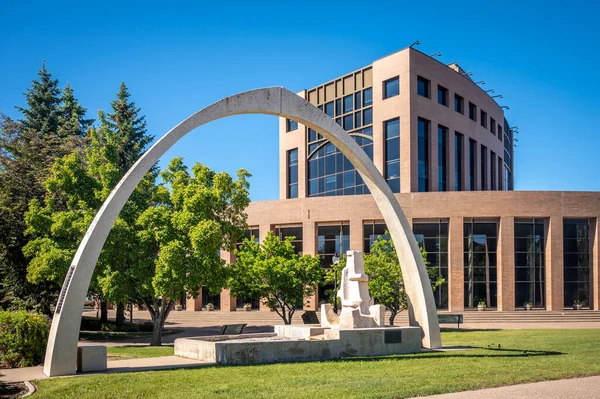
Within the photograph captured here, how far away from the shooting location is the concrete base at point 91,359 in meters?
14.7

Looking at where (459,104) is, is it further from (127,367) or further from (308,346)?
(127,367)

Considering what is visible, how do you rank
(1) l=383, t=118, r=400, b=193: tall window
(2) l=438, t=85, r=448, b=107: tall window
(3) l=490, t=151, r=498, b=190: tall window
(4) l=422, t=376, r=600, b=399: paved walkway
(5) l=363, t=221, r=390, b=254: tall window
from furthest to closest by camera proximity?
(3) l=490, t=151, r=498, b=190: tall window, (2) l=438, t=85, r=448, b=107: tall window, (1) l=383, t=118, r=400, b=193: tall window, (5) l=363, t=221, r=390, b=254: tall window, (4) l=422, t=376, r=600, b=399: paved walkway

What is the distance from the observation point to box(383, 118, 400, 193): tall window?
158ft

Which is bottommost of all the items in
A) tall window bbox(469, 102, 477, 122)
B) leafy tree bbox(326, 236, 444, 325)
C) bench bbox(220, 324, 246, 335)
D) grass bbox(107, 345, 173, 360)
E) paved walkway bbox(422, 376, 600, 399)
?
grass bbox(107, 345, 173, 360)

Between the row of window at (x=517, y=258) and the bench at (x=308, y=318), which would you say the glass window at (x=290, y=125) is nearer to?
the row of window at (x=517, y=258)

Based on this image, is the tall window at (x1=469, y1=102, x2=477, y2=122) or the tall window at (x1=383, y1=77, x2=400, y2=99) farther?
the tall window at (x1=469, y1=102, x2=477, y2=122)

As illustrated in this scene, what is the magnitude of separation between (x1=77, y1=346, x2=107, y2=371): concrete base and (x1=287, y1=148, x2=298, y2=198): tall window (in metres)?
42.0

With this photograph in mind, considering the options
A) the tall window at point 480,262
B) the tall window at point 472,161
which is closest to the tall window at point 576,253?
the tall window at point 480,262

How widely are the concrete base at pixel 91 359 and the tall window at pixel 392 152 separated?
35456 mm

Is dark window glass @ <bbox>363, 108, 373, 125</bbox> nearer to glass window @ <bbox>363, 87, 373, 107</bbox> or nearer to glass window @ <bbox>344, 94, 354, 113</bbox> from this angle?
glass window @ <bbox>363, 87, 373, 107</bbox>

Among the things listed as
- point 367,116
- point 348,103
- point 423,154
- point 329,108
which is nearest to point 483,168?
point 423,154

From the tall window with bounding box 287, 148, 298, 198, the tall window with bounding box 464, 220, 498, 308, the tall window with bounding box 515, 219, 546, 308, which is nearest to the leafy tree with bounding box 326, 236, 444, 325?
the tall window with bounding box 464, 220, 498, 308

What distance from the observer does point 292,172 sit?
57500 mm

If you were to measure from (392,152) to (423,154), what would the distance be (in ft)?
8.01
